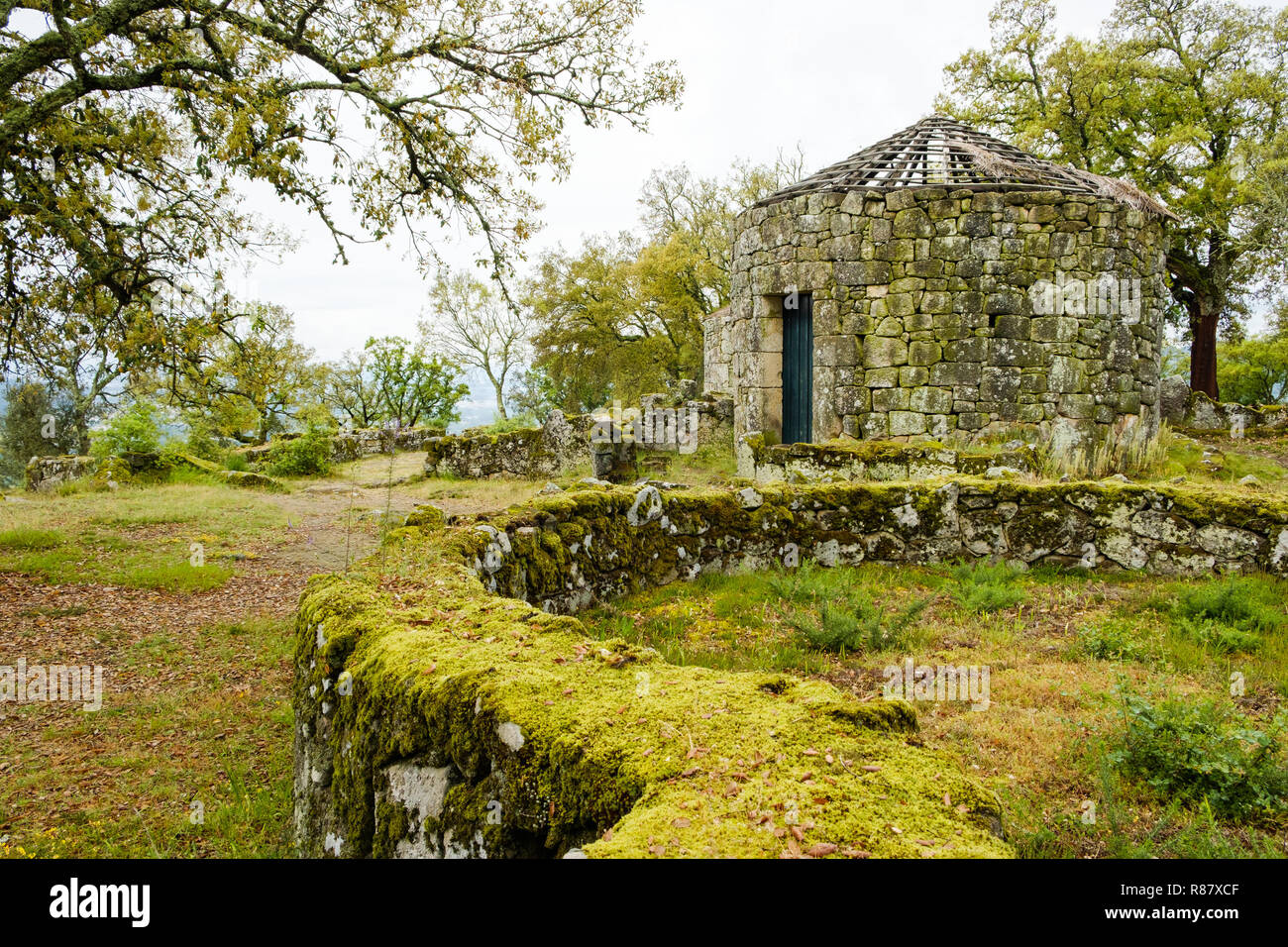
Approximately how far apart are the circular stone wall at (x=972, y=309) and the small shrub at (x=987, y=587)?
6566 mm

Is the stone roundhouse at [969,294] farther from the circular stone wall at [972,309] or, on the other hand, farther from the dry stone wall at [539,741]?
the dry stone wall at [539,741]

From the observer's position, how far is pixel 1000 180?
41.5 feet


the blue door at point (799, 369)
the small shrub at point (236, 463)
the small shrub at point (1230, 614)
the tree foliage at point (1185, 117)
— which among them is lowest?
the small shrub at point (1230, 614)

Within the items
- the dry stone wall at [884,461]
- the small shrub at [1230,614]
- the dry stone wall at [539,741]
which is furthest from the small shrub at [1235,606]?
the dry stone wall at [539,741]

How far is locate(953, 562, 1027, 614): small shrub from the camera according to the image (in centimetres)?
566

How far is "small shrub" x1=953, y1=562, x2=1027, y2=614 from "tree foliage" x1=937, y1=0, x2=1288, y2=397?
65.9 feet

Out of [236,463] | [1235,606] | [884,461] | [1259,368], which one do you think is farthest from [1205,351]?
[236,463]

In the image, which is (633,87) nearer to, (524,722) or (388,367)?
(524,722)

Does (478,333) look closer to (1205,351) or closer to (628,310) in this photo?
(628,310)

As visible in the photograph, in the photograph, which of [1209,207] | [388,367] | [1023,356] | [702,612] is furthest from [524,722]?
[1209,207]

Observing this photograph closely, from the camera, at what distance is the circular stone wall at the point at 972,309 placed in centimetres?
1236

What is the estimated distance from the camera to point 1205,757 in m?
3.23

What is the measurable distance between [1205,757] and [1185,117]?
2565cm

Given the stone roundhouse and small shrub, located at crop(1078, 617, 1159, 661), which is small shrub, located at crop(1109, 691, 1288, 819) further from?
the stone roundhouse
